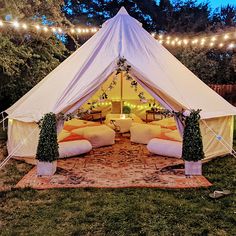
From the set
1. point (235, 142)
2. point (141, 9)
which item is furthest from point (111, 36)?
point (141, 9)

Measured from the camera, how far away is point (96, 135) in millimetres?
6695

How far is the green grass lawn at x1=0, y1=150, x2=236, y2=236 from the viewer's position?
10.6 feet

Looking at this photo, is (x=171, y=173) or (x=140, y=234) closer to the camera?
(x=140, y=234)

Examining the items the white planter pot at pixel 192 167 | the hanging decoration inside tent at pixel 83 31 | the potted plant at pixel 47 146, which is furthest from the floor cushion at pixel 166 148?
the hanging decoration inside tent at pixel 83 31

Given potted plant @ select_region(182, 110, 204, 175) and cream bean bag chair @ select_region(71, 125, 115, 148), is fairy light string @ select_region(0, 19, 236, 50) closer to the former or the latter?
cream bean bag chair @ select_region(71, 125, 115, 148)

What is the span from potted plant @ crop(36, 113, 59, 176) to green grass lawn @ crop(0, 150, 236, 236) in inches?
19.2

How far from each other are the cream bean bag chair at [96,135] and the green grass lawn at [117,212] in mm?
2329

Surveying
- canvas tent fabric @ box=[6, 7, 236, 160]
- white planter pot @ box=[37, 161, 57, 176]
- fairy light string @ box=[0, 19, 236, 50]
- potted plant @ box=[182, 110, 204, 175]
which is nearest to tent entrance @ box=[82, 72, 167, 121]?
fairy light string @ box=[0, 19, 236, 50]

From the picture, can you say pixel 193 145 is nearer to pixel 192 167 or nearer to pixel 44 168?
pixel 192 167

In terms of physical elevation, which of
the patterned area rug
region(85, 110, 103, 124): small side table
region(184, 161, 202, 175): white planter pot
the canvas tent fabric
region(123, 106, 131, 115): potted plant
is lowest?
the patterned area rug

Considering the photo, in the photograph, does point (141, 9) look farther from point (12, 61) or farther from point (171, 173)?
point (171, 173)

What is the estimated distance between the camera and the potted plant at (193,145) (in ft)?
15.6

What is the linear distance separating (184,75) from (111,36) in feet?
4.85

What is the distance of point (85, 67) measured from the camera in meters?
5.50
